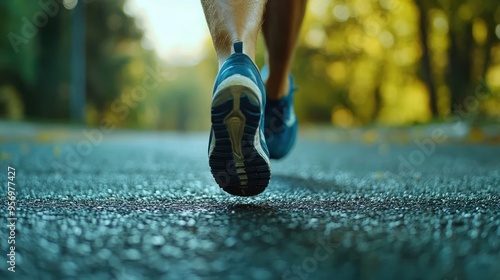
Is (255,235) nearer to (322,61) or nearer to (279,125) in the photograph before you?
(279,125)

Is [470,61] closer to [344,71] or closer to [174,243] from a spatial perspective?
[344,71]

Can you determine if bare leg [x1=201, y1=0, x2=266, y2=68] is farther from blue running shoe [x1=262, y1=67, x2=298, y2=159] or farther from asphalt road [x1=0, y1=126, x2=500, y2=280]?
blue running shoe [x1=262, y1=67, x2=298, y2=159]

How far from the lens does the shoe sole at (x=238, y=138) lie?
130 centimetres

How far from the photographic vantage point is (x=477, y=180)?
213 centimetres

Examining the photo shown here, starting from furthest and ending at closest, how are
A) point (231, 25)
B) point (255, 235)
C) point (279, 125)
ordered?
point (279, 125), point (231, 25), point (255, 235)

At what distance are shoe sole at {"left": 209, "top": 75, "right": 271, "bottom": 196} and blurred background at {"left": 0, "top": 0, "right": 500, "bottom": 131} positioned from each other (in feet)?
31.6

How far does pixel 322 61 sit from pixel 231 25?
1988cm

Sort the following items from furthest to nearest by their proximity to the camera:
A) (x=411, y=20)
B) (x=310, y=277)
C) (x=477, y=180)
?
1. (x=411, y=20)
2. (x=477, y=180)
3. (x=310, y=277)

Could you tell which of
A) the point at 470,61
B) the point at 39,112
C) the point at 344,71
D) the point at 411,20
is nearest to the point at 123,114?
the point at 39,112

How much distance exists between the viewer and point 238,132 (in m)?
1.31

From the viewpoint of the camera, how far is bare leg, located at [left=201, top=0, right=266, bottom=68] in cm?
147

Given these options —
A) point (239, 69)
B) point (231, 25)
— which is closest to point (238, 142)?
point (239, 69)

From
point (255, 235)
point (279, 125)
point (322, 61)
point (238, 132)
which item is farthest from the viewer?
point (322, 61)

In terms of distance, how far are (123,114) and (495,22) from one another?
57.7ft
